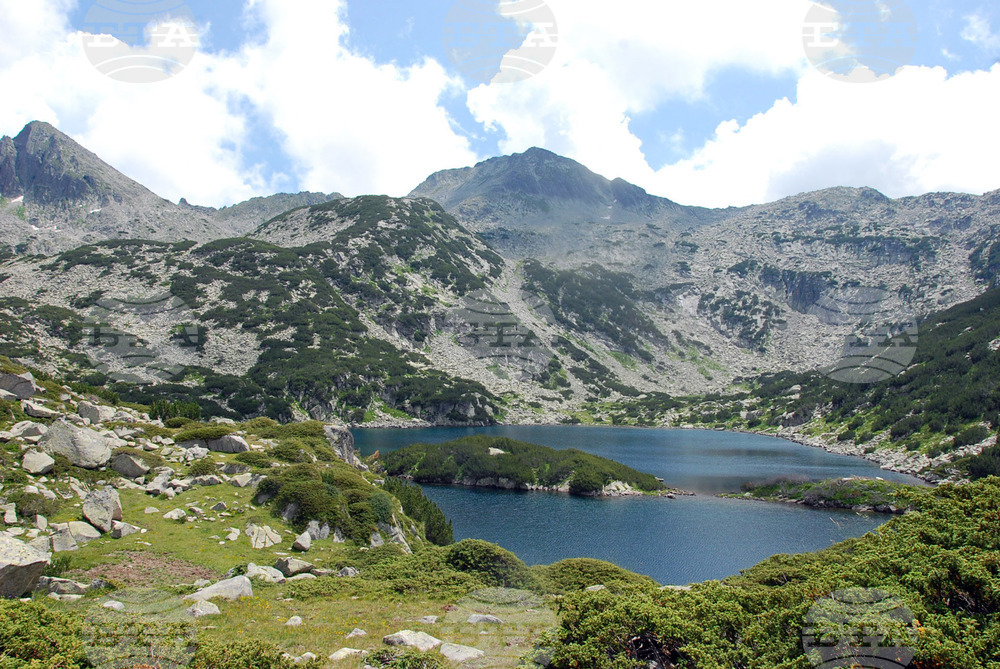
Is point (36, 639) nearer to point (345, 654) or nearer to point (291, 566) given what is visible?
point (345, 654)

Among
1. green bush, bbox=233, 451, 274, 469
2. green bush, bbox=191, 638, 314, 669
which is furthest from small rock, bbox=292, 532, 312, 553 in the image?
green bush, bbox=191, 638, 314, 669

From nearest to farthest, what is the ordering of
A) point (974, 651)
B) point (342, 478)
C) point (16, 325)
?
point (974, 651) < point (342, 478) < point (16, 325)

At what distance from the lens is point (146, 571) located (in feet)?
65.5

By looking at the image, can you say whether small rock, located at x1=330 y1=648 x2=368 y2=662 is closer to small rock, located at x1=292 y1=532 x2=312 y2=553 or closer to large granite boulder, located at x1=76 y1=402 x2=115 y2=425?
small rock, located at x1=292 y1=532 x2=312 y2=553

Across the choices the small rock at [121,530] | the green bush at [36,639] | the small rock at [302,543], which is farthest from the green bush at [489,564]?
the green bush at [36,639]

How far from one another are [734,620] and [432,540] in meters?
35.2

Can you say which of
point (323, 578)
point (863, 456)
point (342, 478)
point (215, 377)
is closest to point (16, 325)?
point (215, 377)

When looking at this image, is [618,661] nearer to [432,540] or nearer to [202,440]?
[202,440]

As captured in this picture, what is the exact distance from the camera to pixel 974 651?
34.3ft

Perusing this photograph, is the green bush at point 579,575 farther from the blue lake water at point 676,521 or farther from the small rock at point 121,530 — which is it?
the blue lake water at point 676,521

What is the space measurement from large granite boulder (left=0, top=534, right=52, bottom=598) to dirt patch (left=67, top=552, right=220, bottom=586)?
8.76 feet

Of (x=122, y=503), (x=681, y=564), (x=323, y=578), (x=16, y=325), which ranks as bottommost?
(x=681, y=564)

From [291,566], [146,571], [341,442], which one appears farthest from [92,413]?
[341,442]

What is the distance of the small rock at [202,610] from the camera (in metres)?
16.2
